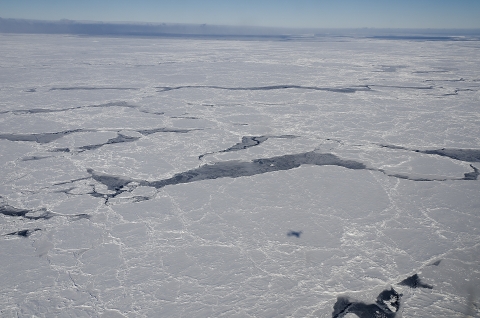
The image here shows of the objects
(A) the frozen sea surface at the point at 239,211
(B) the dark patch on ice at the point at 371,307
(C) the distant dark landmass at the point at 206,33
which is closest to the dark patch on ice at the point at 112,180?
(A) the frozen sea surface at the point at 239,211

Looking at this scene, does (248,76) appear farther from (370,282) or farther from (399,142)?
(370,282)

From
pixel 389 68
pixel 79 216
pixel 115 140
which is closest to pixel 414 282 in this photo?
Result: pixel 79 216

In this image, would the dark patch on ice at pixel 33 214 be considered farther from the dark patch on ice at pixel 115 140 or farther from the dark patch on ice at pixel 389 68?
the dark patch on ice at pixel 389 68

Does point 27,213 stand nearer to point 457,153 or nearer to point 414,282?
point 414,282

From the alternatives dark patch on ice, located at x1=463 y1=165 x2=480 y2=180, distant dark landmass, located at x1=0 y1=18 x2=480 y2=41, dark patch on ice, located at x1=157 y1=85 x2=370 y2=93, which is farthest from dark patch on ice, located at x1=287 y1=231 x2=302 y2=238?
distant dark landmass, located at x1=0 y1=18 x2=480 y2=41

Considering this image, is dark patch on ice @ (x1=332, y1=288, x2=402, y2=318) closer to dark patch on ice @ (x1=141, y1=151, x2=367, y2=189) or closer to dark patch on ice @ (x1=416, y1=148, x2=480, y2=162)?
dark patch on ice @ (x1=141, y1=151, x2=367, y2=189)

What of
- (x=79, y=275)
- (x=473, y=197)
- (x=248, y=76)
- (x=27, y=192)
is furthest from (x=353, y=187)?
(x=248, y=76)

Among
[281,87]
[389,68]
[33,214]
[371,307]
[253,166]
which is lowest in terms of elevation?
[371,307]
